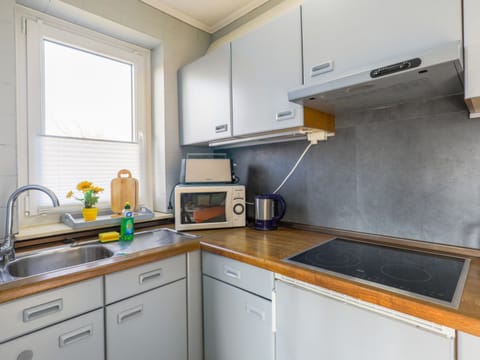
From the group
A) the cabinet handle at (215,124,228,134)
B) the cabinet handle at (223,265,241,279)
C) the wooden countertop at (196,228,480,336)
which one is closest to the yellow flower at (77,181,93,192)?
the wooden countertop at (196,228,480,336)

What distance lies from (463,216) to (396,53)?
29.4 inches

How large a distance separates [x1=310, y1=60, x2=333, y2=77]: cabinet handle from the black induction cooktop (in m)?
0.82

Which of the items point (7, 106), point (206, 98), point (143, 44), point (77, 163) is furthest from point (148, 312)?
point (143, 44)

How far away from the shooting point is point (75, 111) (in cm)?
170

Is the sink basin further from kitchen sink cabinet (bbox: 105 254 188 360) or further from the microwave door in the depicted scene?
the microwave door

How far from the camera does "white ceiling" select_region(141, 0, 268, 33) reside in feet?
6.08

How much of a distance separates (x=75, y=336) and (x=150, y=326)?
0.32m

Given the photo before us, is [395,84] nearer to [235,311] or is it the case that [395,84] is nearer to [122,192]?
[235,311]

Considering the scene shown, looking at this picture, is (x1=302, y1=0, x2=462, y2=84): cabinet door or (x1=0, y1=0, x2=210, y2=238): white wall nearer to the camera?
(x1=302, y1=0, x2=462, y2=84): cabinet door

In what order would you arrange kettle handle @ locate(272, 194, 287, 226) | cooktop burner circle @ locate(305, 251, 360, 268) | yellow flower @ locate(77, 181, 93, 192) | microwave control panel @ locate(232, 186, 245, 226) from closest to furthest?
cooktop burner circle @ locate(305, 251, 360, 268) → yellow flower @ locate(77, 181, 93, 192) → kettle handle @ locate(272, 194, 287, 226) → microwave control panel @ locate(232, 186, 245, 226)

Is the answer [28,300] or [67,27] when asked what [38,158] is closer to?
[67,27]

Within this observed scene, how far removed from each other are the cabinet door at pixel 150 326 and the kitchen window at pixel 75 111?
2.79 ft

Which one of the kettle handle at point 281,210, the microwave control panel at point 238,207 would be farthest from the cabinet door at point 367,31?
the microwave control panel at point 238,207

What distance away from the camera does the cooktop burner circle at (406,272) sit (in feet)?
2.97
